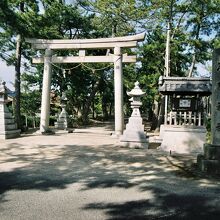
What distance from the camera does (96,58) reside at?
56.0 ft

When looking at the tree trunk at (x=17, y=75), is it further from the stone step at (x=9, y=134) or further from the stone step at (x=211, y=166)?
the stone step at (x=211, y=166)

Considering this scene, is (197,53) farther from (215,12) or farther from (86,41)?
(86,41)

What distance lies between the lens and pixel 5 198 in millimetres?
5477

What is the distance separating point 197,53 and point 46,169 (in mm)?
17093

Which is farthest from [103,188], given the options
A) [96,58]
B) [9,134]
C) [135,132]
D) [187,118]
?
[96,58]

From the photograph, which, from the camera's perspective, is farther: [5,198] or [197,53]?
[197,53]

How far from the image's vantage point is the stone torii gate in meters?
16.2

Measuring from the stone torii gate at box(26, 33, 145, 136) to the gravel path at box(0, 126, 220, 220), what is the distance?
6.36 meters

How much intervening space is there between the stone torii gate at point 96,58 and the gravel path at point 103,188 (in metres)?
6.36

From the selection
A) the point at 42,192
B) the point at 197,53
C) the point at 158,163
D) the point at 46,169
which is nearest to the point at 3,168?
the point at 46,169

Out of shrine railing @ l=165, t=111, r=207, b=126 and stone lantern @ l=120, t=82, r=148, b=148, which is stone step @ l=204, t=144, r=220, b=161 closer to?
shrine railing @ l=165, t=111, r=207, b=126

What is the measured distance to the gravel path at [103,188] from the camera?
486 centimetres

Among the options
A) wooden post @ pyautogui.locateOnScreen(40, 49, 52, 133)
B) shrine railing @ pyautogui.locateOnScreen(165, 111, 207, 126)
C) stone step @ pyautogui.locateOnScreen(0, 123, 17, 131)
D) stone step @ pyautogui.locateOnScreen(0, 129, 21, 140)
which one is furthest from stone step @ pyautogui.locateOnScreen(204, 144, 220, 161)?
wooden post @ pyautogui.locateOnScreen(40, 49, 52, 133)

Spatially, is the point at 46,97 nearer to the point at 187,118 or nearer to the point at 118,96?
the point at 118,96
